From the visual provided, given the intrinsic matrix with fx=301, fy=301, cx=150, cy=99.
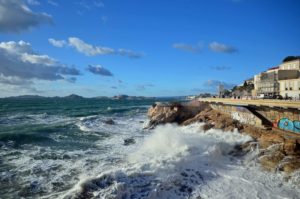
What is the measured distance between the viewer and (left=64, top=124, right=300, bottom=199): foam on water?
13.1 m

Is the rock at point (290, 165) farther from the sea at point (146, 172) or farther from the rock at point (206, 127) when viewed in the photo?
the rock at point (206, 127)

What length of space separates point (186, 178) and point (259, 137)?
905cm

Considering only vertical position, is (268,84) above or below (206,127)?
above

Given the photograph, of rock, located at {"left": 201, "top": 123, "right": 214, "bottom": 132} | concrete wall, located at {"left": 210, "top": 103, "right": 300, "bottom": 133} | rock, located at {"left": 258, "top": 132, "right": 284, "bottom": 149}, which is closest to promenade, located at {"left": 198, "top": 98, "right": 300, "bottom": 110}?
concrete wall, located at {"left": 210, "top": 103, "right": 300, "bottom": 133}

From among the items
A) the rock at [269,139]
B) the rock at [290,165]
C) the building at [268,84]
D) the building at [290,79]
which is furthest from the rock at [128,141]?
the building at [268,84]

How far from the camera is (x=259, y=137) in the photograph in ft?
70.7

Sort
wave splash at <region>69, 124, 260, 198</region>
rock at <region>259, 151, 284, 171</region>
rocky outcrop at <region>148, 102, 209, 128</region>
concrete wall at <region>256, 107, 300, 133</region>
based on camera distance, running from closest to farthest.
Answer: wave splash at <region>69, 124, 260, 198</region>
rock at <region>259, 151, 284, 171</region>
concrete wall at <region>256, 107, 300, 133</region>
rocky outcrop at <region>148, 102, 209, 128</region>

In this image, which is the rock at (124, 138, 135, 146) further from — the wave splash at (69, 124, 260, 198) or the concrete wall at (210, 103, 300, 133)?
the concrete wall at (210, 103, 300, 133)

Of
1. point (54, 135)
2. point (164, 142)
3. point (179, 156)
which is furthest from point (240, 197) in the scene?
point (54, 135)

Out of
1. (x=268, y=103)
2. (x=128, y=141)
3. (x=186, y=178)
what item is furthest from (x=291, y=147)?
(x=128, y=141)

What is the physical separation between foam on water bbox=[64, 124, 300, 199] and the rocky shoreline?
2.77ft

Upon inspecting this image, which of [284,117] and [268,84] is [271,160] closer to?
[284,117]

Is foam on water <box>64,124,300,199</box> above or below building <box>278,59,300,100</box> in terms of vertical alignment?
below

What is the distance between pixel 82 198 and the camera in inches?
483
